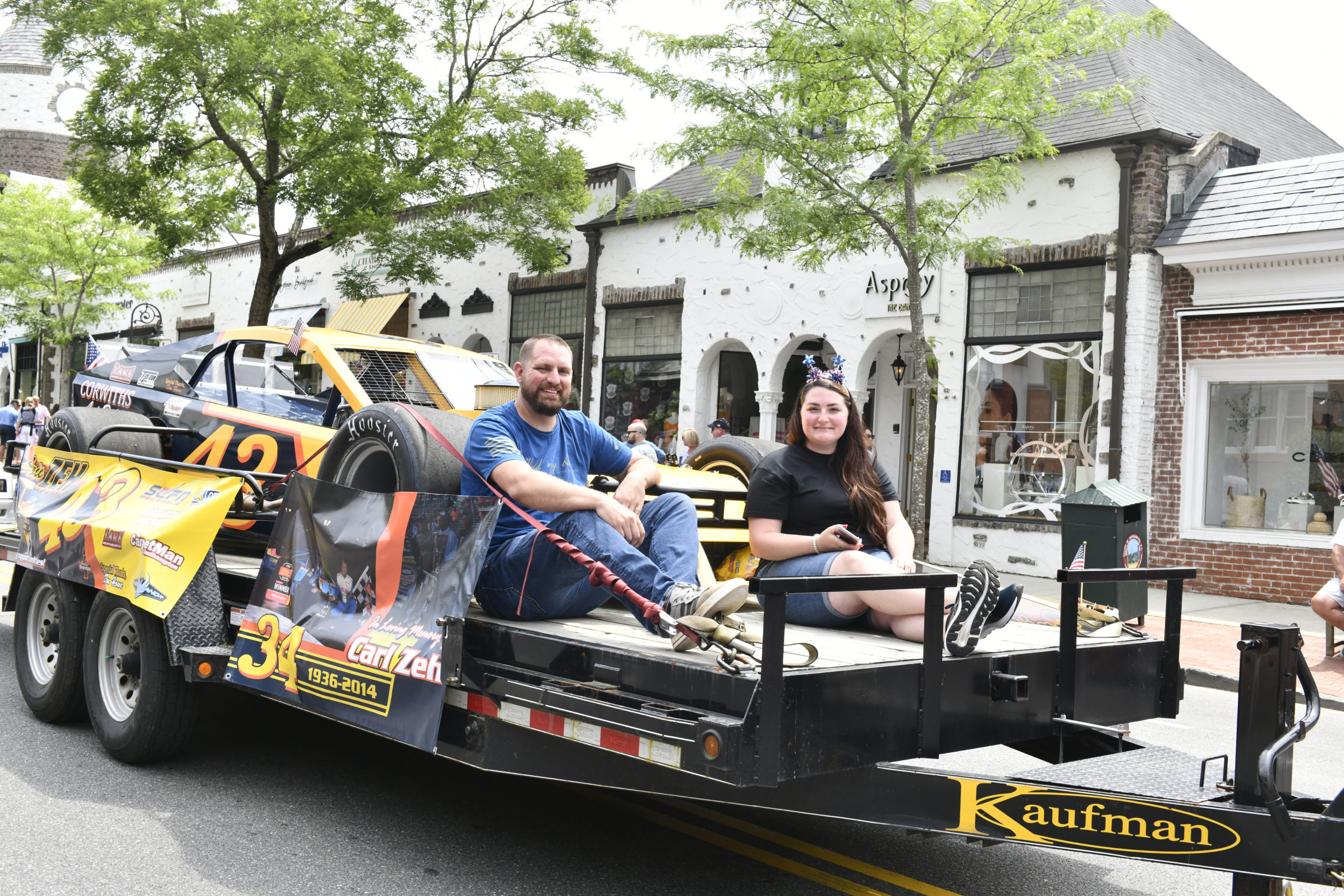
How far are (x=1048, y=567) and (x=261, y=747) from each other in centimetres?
1086

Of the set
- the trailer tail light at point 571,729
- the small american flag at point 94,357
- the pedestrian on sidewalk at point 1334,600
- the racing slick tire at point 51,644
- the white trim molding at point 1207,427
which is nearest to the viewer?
the trailer tail light at point 571,729

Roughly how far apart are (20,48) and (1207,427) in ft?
174

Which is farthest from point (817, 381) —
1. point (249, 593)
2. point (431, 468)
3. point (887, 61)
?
point (887, 61)

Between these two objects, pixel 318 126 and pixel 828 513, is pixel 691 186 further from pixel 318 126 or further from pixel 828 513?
pixel 828 513

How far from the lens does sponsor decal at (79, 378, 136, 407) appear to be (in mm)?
8039

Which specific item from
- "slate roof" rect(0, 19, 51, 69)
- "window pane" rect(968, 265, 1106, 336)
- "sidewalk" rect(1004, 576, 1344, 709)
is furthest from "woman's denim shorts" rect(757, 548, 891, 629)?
"slate roof" rect(0, 19, 51, 69)

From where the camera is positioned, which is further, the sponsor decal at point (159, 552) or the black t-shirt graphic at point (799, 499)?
the sponsor decal at point (159, 552)

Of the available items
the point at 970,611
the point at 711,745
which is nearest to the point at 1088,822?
the point at 970,611

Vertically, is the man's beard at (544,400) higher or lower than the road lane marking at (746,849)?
higher

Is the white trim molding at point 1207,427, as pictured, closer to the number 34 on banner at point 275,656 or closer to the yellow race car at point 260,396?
the yellow race car at point 260,396

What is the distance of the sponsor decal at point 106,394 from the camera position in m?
8.04

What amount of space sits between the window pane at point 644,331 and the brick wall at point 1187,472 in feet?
25.4

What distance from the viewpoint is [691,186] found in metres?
18.9

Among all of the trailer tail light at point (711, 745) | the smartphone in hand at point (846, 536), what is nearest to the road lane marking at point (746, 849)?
the smartphone in hand at point (846, 536)
